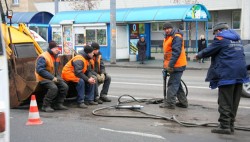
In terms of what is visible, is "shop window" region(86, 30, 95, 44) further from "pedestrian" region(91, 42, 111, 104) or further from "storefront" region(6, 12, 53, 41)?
"pedestrian" region(91, 42, 111, 104)

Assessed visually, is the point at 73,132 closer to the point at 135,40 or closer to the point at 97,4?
the point at 135,40

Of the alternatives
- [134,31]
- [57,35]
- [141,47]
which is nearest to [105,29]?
[134,31]

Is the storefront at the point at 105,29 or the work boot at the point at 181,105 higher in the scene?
the storefront at the point at 105,29

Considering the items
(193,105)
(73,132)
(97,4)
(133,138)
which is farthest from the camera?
(97,4)

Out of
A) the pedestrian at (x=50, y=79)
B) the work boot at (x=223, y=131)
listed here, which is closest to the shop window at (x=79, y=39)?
the pedestrian at (x=50, y=79)

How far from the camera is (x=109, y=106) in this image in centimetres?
988

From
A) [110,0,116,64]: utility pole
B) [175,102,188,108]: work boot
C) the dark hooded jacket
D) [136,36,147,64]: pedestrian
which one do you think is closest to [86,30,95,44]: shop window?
[110,0,116,64]: utility pole

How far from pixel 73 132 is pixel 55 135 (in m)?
0.34

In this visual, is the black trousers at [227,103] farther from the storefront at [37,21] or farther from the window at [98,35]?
the storefront at [37,21]

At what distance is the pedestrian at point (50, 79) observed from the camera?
30.7 ft

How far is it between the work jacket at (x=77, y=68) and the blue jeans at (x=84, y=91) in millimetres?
143

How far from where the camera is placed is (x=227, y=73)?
712 centimetres

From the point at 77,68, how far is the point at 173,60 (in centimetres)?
222

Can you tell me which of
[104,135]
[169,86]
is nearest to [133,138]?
[104,135]
